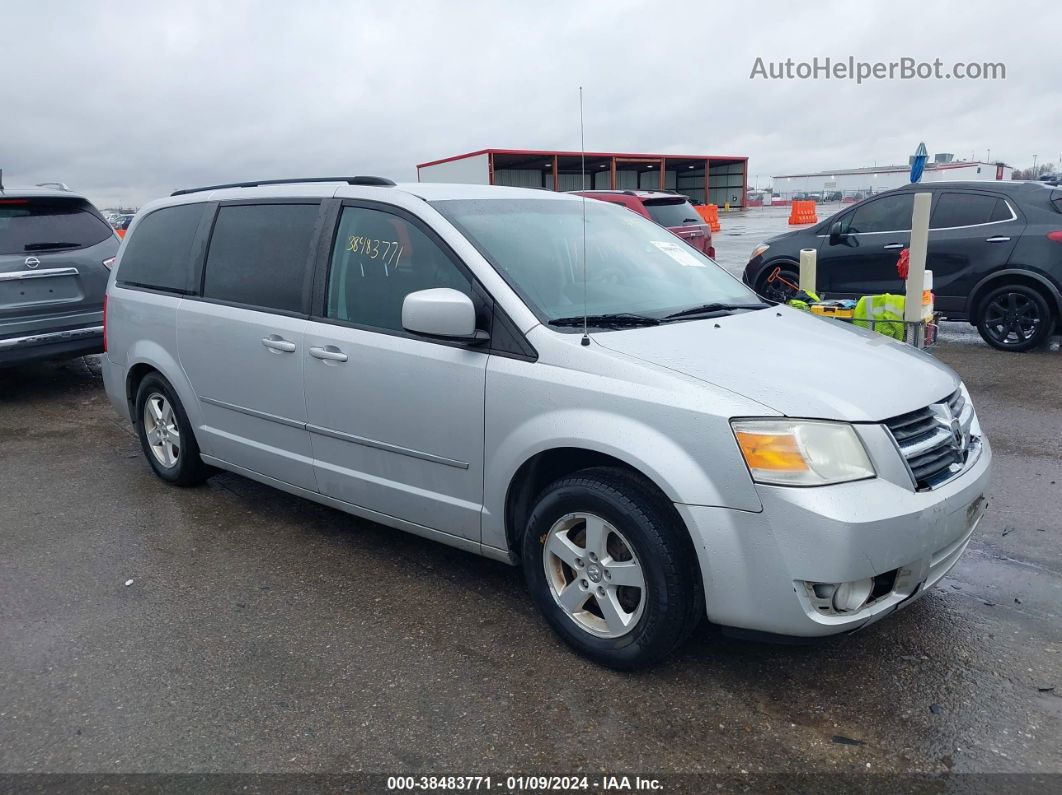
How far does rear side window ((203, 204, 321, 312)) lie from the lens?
4.21 m

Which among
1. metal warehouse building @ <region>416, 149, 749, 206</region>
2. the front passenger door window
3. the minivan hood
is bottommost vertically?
the minivan hood

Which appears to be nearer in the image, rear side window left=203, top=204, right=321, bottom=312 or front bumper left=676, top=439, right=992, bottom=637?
front bumper left=676, top=439, right=992, bottom=637

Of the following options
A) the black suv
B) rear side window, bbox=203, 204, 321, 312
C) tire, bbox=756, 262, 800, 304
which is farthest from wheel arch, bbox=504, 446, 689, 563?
tire, bbox=756, 262, 800, 304

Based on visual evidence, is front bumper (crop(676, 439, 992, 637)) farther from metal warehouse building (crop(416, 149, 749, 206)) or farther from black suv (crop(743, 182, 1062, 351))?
metal warehouse building (crop(416, 149, 749, 206))

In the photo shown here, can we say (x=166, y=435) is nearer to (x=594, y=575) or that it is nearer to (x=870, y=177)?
(x=594, y=575)

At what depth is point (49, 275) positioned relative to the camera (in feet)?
24.4

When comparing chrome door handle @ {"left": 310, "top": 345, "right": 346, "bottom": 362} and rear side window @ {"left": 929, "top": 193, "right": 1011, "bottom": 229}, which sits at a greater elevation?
rear side window @ {"left": 929, "top": 193, "right": 1011, "bottom": 229}

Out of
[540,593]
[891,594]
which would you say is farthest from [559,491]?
[891,594]

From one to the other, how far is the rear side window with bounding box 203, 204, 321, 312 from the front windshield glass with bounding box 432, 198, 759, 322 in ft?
2.79

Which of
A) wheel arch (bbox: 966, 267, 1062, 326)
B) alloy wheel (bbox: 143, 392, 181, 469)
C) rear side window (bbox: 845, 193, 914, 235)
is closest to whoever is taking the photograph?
alloy wheel (bbox: 143, 392, 181, 469)

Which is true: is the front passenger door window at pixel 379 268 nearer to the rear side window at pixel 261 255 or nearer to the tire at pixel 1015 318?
the rear side window at pixel 261 255

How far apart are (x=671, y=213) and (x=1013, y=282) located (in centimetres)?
502

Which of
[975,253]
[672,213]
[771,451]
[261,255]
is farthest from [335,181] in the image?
[672,213]

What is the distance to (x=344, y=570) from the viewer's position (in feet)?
13.4
